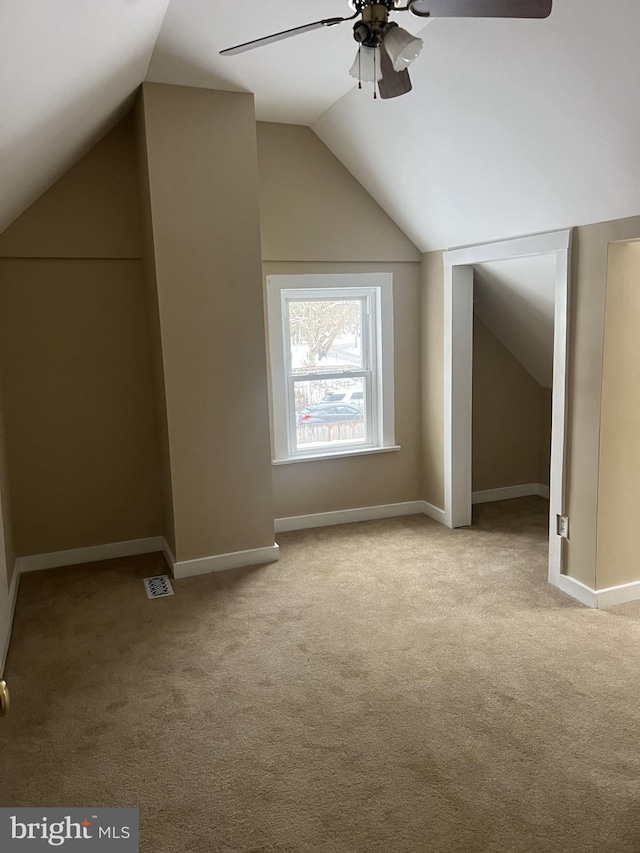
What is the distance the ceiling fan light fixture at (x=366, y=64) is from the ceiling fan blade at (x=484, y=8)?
0.17 meters

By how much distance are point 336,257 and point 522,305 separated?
1302mm

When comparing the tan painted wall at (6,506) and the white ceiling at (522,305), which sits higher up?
the white ceiling at (522,305)

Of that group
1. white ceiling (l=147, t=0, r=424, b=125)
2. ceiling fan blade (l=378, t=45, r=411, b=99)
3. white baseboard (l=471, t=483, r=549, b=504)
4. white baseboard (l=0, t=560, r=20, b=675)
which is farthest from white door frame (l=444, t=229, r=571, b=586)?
white baseboard (l=0, t=560, r=20, b=675)

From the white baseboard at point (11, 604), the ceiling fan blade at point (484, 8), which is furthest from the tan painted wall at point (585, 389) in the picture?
the white baseboard at point (11, 604)

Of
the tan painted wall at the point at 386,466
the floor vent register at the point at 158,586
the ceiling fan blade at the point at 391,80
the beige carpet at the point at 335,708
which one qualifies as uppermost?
the ceiling fan blade at the point at 391,80

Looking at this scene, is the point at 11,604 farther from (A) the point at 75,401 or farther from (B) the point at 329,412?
(B) the point at 329,412

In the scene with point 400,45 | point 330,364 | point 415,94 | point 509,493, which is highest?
point 415,94

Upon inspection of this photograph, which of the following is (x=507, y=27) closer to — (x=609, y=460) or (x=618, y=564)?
(x=609, y=460)

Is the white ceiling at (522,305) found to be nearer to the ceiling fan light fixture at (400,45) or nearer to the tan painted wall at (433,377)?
the tan painted wall at (433,377)

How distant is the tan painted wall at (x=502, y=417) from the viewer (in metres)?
5.17

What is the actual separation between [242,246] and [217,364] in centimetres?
70

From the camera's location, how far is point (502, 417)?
5.32 meters

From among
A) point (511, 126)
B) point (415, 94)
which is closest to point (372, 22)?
point (511, 126)

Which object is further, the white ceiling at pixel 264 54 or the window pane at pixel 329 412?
the window pane at pixel 329 412
